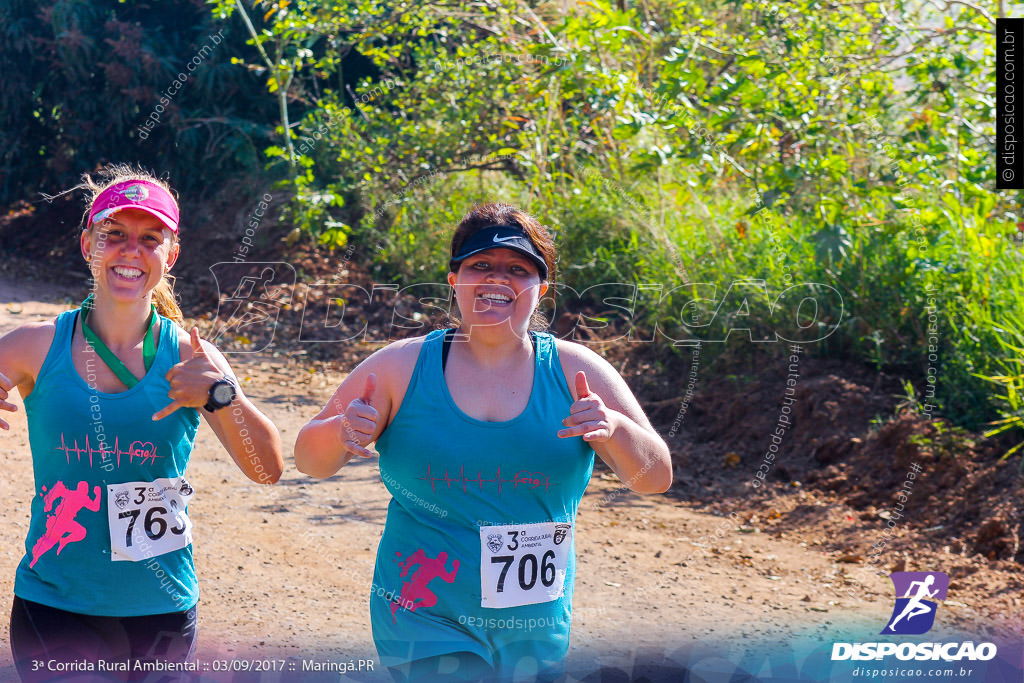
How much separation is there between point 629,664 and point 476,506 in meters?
2.05

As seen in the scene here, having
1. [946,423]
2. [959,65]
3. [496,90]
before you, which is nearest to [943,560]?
[946,423]

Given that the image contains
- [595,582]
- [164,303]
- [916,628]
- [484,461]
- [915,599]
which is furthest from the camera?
[595,582]

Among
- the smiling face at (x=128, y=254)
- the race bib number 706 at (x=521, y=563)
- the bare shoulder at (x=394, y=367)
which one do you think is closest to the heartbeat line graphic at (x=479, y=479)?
the race bib number 706 at (x=521, y=563)

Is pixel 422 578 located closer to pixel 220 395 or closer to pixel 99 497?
pixel 220 395

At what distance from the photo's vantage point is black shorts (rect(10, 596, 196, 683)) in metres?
2.53

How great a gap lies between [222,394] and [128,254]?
1.55ft

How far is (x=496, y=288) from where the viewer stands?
2580 millimetres

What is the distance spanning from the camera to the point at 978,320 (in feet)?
19.3

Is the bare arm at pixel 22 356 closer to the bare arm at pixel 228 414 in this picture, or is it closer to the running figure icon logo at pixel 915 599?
the bare arm at pixel 228 414

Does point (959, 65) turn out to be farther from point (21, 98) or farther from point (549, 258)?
point (21, 98)

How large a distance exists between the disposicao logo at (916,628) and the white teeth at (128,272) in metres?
3.19

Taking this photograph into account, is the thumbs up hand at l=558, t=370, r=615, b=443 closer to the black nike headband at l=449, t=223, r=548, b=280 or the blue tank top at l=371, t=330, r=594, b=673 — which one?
the blue tank top at l=371, t=330, r=594, b=673

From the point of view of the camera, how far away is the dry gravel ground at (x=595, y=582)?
4.32 metres

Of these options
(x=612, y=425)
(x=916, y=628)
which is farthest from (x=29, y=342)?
(x=916, y=628)
